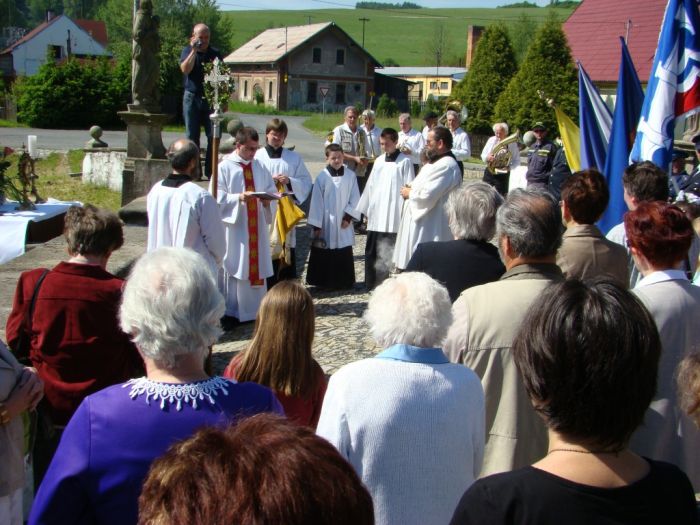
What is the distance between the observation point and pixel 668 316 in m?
3.26

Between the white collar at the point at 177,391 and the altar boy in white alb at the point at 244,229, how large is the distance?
5346mm

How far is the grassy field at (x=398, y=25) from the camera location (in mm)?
102188

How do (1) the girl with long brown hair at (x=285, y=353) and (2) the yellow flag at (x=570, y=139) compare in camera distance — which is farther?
(2) the yellow flag at (x=570, y=139)

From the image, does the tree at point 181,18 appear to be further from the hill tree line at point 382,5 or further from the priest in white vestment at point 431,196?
the priest in white vestment at point 431,196

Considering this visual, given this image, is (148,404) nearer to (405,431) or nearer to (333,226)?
(405,431)

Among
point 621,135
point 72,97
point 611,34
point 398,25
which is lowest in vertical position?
point 621,135

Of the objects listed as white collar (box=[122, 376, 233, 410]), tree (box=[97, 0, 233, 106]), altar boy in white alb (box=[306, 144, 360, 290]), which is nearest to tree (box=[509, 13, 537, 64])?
tree (box=[97, 0, 233, 106])

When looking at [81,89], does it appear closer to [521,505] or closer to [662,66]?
[662,66]

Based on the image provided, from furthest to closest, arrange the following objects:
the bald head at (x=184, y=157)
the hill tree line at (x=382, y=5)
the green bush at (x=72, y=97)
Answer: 1. the hill tree line at (x=382, y=5)
2. the green bush at (x=72, y=97)
3. the bald head at (x=184, y=157)

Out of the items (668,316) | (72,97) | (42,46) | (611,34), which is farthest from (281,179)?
(42,46)

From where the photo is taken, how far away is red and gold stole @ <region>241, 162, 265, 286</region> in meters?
7.68

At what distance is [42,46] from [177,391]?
73.0m

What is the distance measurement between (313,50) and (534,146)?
199ft

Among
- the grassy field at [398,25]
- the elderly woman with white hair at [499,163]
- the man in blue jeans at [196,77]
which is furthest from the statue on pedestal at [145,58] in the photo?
the grassy field at [398,25]
